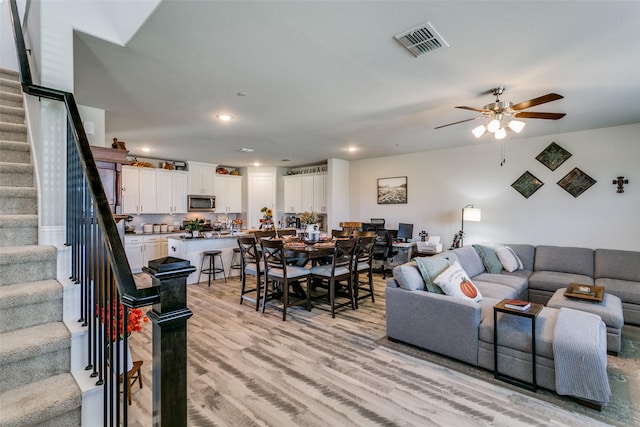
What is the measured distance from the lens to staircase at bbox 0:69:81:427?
1272 millimetres

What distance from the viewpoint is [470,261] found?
175 inches

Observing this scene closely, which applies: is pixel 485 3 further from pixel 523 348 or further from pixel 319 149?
pixel 319 149

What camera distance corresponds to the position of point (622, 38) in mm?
2225

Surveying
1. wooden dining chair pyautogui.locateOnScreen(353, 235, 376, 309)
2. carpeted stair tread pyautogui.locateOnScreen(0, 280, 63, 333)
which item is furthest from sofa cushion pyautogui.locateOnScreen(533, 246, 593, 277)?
carpeted stair tread pyautogui.locateOnScreen(0, 280, 63, 333)

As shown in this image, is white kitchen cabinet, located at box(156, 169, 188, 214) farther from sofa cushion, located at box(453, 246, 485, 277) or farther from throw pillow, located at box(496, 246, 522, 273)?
throw pillow, located at box(496, 246, 522, 273)

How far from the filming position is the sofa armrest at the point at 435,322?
2.69 meters

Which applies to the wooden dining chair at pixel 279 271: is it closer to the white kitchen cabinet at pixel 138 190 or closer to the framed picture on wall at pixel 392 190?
the framed picture on wall at pixel 392 190

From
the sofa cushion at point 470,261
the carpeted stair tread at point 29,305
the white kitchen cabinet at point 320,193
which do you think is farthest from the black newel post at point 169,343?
the white kitchen cabinet at point 320,193

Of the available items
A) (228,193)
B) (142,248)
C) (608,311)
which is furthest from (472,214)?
(142,248)

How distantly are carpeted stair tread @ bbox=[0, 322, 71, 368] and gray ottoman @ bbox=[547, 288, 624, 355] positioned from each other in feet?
13.1

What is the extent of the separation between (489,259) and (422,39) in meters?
3.66

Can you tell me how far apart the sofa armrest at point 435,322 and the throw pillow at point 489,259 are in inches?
87.3

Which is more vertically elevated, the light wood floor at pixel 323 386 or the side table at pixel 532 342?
the side table at pixel 532 342

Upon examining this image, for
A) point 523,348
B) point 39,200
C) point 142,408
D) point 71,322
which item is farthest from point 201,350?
point 523,348
